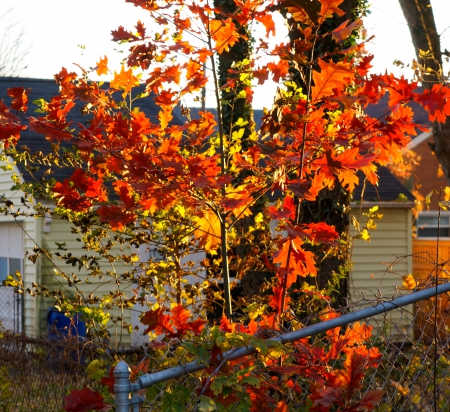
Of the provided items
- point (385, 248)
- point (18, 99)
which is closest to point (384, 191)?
point (385, 248)

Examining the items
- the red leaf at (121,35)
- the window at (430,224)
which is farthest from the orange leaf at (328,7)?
the window at (430,224)

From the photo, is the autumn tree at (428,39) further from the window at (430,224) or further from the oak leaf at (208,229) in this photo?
the window at (430,224)

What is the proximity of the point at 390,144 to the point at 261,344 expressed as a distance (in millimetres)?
1655

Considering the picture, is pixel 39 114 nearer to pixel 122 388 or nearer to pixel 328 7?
pixel 328 7

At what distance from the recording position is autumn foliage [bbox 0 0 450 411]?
3018 millimetres

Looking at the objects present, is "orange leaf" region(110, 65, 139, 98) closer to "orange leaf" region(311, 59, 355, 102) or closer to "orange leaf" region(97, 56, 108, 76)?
"orange leaf" region(97, 56, 108, 76)

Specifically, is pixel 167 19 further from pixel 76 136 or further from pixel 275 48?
pixel 76 136

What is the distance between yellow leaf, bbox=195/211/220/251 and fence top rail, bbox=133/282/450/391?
1.69 meters

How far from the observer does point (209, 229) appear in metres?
4.57

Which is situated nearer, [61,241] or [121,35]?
[121,35]

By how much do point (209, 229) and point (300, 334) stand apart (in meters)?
1.86

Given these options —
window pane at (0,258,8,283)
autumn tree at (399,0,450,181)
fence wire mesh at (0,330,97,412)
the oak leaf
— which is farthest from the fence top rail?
window pane at (0,258,8,283)

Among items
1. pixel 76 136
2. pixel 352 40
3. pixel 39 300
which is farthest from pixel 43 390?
pixel 39 300

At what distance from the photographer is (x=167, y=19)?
15.0 feet
